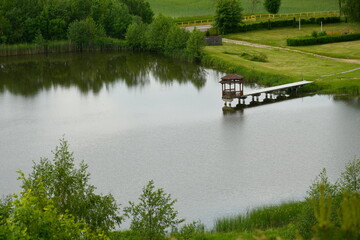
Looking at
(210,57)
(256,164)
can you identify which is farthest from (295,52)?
(256,164)

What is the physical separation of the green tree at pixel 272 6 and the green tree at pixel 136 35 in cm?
3200

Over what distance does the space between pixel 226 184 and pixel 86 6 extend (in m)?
65.7

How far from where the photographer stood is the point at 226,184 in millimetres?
→ 33562

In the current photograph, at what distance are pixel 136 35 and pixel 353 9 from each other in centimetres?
2846

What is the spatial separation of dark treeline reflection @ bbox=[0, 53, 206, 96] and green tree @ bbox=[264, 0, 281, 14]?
3652cm

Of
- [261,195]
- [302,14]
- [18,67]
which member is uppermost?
[302,14]

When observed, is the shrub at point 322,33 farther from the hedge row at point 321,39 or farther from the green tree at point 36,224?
the green tree at point 36,224

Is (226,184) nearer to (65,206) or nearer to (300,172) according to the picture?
(300,172)

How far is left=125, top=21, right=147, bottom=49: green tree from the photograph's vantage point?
84.9 meters

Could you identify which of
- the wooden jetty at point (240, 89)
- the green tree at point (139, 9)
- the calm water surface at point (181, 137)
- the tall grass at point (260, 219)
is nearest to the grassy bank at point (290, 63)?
the wooden jetty at point (240, 89)

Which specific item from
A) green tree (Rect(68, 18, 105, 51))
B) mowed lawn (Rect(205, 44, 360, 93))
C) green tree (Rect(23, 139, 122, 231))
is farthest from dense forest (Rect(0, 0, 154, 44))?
green tree (Rect(23, 139, 122, 231))

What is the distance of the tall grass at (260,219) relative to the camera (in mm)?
28016

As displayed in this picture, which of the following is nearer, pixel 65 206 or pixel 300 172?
pixel 65 206

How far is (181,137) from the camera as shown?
43.0 metres
